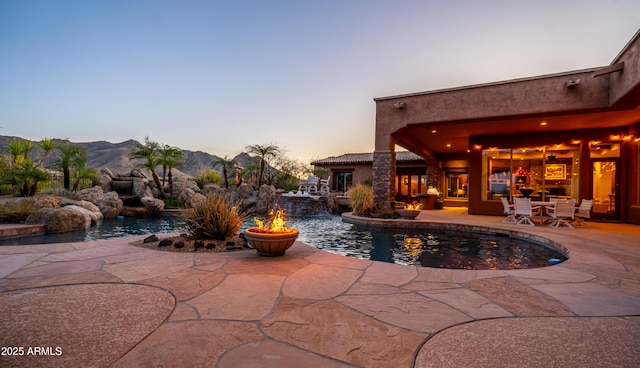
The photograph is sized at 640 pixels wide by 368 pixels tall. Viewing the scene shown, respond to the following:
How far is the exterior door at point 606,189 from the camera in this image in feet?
32.4

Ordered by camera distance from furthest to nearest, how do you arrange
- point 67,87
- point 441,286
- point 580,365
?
point 67,87 < point 441,286 < point 580,365

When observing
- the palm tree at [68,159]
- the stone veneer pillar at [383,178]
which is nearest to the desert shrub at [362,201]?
the stone veneer pillar at [383,178]

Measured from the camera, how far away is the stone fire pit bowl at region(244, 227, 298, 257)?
4.12 m

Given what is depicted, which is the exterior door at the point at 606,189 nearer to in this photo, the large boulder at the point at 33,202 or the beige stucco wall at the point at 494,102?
the beige stucco wall at the point at 494,102

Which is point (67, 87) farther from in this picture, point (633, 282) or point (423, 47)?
point (633, 282)

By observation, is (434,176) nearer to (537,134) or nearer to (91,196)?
(537,134)

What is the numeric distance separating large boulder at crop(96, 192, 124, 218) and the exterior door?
1773 cm

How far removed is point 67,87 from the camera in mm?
11414

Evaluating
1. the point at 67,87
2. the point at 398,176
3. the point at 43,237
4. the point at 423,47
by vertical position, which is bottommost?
the point at 43,237

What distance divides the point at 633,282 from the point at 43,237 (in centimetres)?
1084

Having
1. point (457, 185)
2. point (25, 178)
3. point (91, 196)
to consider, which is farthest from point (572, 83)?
point (25, 178)

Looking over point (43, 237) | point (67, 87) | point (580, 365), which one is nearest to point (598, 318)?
point (580, 365)

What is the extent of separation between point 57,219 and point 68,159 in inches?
296

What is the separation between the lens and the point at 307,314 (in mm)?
2314
